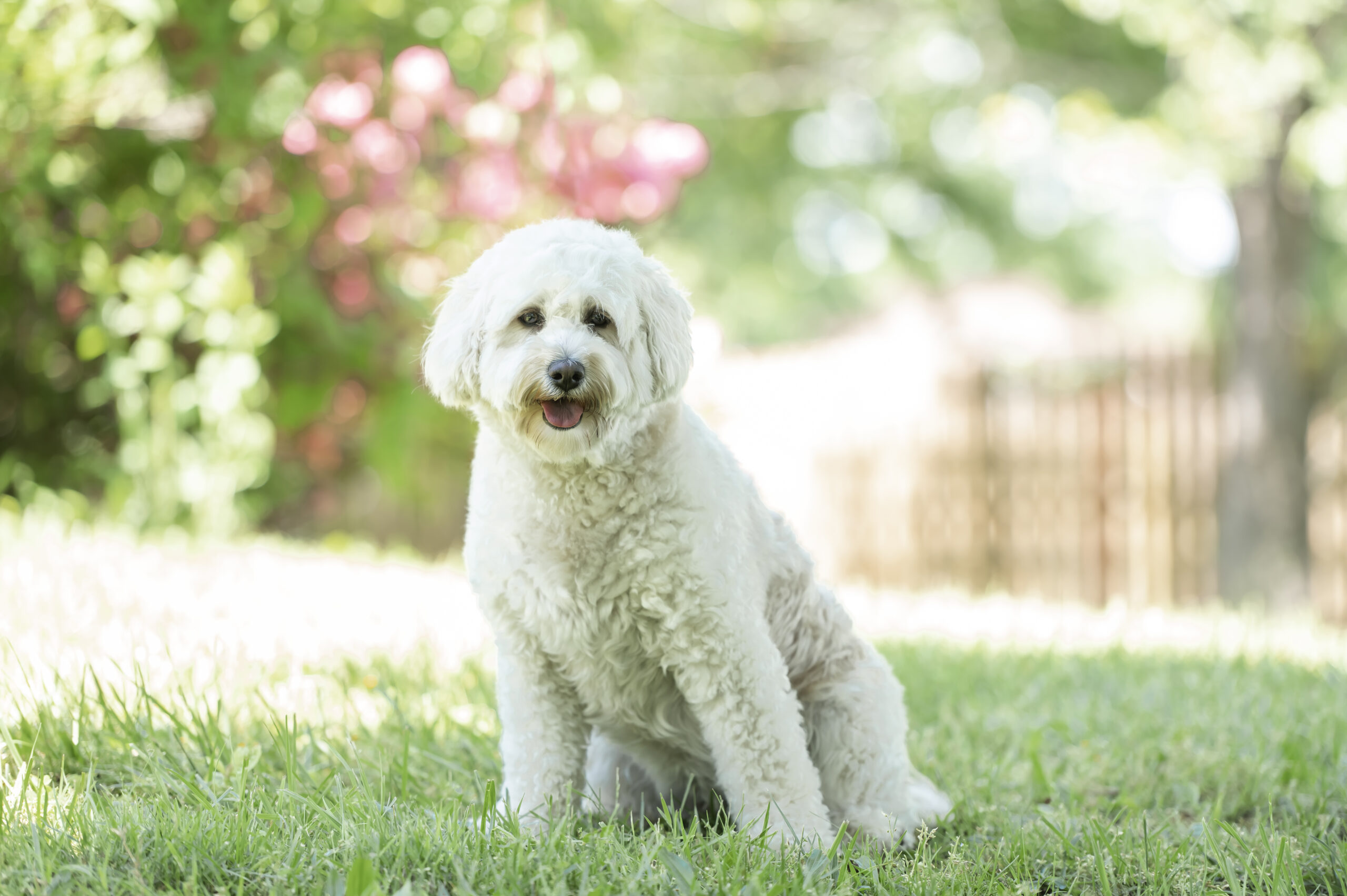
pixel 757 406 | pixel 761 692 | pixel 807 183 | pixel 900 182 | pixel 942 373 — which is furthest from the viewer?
pixel 900 182

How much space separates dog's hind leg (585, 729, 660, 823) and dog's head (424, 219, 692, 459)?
3.03 ft

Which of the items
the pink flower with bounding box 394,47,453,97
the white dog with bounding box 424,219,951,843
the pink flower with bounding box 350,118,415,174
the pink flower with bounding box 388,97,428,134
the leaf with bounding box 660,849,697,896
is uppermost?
the pink flower with bounding box 394,47,453,97

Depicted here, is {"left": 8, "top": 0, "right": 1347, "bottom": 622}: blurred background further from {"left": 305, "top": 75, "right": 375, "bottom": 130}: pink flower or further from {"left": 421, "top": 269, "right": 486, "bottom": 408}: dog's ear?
{"left": 421, "top": 269, "right": 486, "bottom": 408}: dog's ear

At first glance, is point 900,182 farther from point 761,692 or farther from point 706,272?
point 761,692

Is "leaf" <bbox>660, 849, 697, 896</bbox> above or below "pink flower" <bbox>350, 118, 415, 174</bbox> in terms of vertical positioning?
below

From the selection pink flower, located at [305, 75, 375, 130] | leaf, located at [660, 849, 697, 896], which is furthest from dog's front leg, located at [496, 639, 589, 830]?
pink flower, located at [305, 75, 375, 130]

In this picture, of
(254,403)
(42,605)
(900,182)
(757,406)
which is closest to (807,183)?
(900,182)

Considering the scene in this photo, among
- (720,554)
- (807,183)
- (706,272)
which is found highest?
(807,183)

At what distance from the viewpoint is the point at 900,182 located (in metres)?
13.4

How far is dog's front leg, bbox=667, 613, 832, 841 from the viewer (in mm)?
2533

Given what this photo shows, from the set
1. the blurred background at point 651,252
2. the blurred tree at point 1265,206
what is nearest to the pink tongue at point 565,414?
the blurred background at point 651,252

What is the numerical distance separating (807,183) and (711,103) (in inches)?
91.6

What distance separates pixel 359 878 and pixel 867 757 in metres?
1.30

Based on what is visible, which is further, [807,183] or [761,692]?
[807,183]
